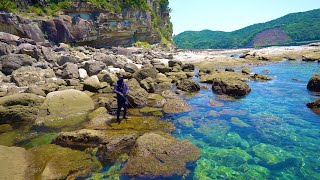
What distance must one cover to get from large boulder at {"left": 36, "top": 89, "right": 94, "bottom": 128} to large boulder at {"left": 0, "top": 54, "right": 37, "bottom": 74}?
24.8 ft

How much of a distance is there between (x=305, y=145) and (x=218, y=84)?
8.66 meters

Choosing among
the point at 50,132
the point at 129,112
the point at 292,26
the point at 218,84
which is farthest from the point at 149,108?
the point at 292,26

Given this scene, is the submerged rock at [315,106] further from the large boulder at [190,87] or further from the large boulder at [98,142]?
the large boulder at [98,142]

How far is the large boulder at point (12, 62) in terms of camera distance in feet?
56.3

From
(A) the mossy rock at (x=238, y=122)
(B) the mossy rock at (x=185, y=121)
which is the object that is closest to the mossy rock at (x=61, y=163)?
(B) the mossy rock at (x=185, y=121)

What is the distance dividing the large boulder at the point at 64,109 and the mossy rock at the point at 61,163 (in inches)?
106

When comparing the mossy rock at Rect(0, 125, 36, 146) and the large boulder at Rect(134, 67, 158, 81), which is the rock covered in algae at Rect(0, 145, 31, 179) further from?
the large boulder at Rect(134, 67, 158, 81)

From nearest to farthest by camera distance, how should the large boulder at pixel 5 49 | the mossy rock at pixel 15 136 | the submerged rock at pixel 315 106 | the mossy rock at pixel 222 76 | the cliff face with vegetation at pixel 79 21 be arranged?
the mossy rock at pixel 15 136
the submerged rock at pixel 315 106
the large boulder at pixel 5 49
the mossy rock at pixel 222 76
the cliff face with vegetation at pixel 79 21

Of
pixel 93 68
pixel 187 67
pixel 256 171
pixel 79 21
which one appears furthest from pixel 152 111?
pixel 79 21

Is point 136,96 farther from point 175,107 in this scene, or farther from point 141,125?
point 141,125

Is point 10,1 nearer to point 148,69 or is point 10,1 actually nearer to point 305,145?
point 148,69

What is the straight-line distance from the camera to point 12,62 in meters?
17.4

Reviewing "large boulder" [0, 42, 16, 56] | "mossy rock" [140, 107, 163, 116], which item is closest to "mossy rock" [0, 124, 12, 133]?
"mossy rock" [140, 107, 163, 116]

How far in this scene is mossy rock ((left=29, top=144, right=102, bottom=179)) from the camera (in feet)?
20.5
